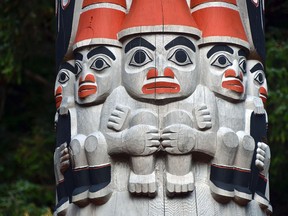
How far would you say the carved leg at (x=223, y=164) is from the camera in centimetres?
702

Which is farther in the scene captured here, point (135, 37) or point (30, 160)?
point (30, 160)

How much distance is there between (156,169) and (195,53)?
779 millimetres

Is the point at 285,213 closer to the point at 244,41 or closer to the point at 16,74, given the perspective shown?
the point at 16,74

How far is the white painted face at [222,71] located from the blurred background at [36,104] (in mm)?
4222

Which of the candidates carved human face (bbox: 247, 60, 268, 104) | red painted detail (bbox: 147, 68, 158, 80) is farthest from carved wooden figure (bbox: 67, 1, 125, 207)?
carved human face (bbox: 247, 60, 268, 104)

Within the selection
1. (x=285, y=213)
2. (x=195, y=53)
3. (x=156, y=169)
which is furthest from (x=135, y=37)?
(x=285, y=213)

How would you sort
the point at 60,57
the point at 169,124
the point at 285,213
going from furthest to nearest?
the point at 285,213 < the point at 60,57 < the point at 169,124

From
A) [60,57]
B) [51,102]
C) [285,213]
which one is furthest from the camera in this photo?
[51,102]

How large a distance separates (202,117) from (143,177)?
510 millimetres

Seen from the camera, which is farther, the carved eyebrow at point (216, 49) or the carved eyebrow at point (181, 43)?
the carved eyebrow at point (216, 49)

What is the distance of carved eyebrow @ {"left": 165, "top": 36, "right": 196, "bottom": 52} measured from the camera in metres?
7.11

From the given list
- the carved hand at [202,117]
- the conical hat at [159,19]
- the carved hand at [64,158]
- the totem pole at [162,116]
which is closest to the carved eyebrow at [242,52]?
the totem pole at [162,116]

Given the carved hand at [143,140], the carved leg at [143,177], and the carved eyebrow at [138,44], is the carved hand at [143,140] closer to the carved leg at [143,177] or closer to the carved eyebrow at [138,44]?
the carved leg at [143,177]

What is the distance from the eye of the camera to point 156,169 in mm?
6980
